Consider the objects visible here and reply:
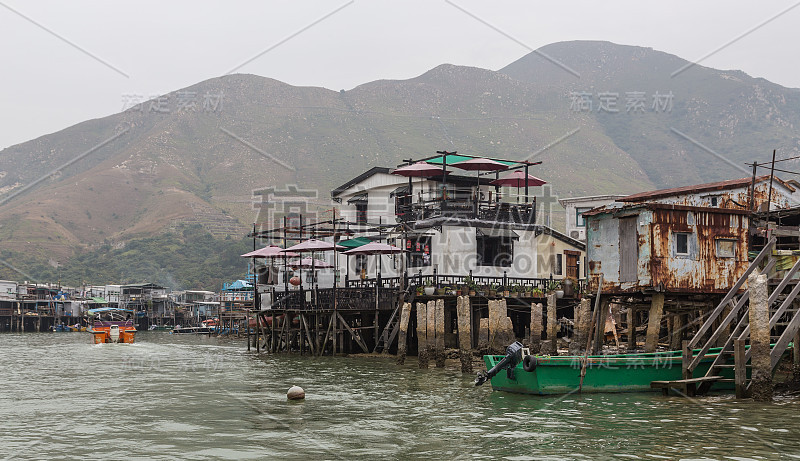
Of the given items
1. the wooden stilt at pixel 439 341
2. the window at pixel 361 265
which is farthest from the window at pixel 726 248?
the window at pixel 361 265

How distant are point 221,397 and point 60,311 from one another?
9551 cm

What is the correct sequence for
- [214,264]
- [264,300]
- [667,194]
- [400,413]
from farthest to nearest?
1. [214,264]
2. [264,300]
3. [667,194]
4. [400,413]

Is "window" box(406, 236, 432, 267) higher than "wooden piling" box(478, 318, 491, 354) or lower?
higher

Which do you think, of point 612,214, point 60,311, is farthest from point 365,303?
point 60,311

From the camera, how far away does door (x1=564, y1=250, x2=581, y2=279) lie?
4684cm

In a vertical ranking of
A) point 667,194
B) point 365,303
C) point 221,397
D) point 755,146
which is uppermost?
point 755,146

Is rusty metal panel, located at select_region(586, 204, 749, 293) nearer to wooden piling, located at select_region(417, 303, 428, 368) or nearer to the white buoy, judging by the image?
wooden piling, located at select_region(417, 303, 428, 368)

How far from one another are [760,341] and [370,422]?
10.6 metres

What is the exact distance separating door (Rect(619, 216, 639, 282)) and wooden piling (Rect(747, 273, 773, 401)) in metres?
7.52

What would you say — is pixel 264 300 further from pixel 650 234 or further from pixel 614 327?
pixel 650 234

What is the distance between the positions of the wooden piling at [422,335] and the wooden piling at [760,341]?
594 inches

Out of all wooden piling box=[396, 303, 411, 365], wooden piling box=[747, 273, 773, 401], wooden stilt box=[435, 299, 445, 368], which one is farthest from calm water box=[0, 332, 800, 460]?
wooden piling box=[396, 303, 411, 365]

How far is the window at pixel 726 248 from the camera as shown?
28.5 m

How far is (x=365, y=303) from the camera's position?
4006cm
